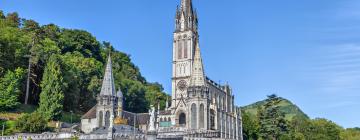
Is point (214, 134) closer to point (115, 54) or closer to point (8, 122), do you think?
point (8, 122)

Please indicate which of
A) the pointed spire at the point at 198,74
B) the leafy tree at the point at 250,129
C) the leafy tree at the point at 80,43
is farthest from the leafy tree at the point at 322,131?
the leafy tree at the point at 80,43

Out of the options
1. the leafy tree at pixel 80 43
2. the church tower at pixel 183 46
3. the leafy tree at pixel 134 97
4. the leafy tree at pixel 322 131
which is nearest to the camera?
the leafy tree at pixel 134 97

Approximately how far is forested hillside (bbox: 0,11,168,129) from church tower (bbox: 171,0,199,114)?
26.7 feet

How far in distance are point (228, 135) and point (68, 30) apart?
43725 mm

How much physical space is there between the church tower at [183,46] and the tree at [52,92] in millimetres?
30725

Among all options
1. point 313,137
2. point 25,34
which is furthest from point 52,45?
point 313,137

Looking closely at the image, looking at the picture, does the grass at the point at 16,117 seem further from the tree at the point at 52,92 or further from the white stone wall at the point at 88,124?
the white stone wall at the point at 88,124

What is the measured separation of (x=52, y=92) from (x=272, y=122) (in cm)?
4410

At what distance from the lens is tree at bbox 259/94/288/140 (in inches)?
3658

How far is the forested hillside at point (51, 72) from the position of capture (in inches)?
2726

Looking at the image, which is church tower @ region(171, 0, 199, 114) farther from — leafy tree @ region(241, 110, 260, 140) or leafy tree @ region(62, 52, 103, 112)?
leafy tree @ region(241, 110, 260, 140)

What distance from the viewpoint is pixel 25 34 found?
8800cm

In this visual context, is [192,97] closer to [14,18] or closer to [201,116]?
[201,116]

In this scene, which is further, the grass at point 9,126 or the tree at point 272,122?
the tree at point 272,122
